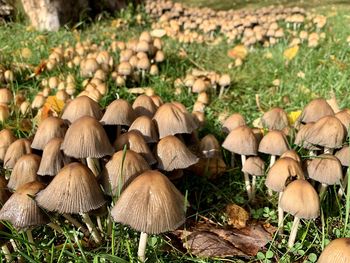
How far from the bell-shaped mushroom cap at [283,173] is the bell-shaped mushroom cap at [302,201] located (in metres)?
0.12

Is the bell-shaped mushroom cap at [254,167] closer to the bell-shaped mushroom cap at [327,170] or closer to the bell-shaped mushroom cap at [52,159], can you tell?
the bell-shaped mushroom cap at [327,170]

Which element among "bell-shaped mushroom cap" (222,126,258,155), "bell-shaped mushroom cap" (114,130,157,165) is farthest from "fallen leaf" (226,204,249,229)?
"bell-shaped mushroom cap" (114,130,157,165)

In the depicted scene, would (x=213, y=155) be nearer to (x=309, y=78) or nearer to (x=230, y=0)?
(x=309, y=78)

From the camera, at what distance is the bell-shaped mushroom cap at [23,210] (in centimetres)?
138

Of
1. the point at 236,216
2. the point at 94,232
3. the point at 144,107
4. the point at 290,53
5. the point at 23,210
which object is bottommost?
the point at 236,216

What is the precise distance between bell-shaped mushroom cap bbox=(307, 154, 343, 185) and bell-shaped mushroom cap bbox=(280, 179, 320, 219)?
0.21m

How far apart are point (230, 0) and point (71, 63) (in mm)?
5679

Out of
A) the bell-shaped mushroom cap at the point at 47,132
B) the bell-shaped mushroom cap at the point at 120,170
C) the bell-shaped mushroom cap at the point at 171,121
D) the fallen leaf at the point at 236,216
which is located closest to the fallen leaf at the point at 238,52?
the bell-shaped mushroom cap at the point at 171,121

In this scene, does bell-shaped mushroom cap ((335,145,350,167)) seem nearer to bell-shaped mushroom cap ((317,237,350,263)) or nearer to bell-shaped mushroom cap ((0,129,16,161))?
bell-shaped mushroom cap ((317,237,350,263))

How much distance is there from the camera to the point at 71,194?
1376 millimetres

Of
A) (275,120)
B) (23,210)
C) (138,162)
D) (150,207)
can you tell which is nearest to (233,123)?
(275,120)

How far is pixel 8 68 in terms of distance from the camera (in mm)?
3332

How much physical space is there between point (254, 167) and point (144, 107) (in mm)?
624

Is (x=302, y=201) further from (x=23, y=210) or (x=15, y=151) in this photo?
(x=15, y=151)
